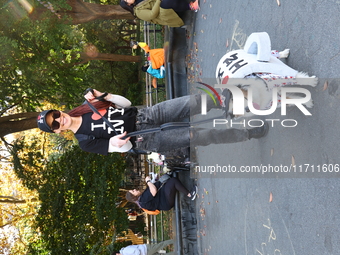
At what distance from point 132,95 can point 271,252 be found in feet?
38.1

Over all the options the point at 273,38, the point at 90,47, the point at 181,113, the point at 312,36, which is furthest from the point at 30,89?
the point at 312,36

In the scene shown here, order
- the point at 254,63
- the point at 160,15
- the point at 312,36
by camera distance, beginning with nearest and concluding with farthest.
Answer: the point at 254,63 < the point at 312,36 < the point at 160,15

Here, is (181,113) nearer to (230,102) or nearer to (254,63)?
(230,102)

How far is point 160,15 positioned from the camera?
744cm

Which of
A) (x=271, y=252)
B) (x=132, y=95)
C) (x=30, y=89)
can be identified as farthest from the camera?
(x=132, y=95)

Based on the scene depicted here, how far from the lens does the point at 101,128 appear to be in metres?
4.22

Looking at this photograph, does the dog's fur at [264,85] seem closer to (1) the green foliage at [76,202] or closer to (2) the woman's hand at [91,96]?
(2) the woman's hand at [91,96]

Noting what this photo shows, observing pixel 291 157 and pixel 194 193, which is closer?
pixel 291 157

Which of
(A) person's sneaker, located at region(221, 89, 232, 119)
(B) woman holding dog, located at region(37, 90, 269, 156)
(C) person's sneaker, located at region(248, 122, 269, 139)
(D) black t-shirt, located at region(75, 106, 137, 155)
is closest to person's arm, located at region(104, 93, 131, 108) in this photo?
(B) woman holding dog, located at region(37, 90, 269, 156)

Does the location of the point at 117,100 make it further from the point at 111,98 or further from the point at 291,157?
the point at 291,157

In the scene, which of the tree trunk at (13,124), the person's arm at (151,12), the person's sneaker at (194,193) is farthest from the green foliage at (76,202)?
the person's arm at (151,12)

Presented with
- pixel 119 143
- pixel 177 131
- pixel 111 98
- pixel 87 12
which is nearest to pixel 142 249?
pixel 177 131

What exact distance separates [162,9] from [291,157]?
490 centimetres

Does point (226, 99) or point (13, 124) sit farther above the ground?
point (13, 124)
